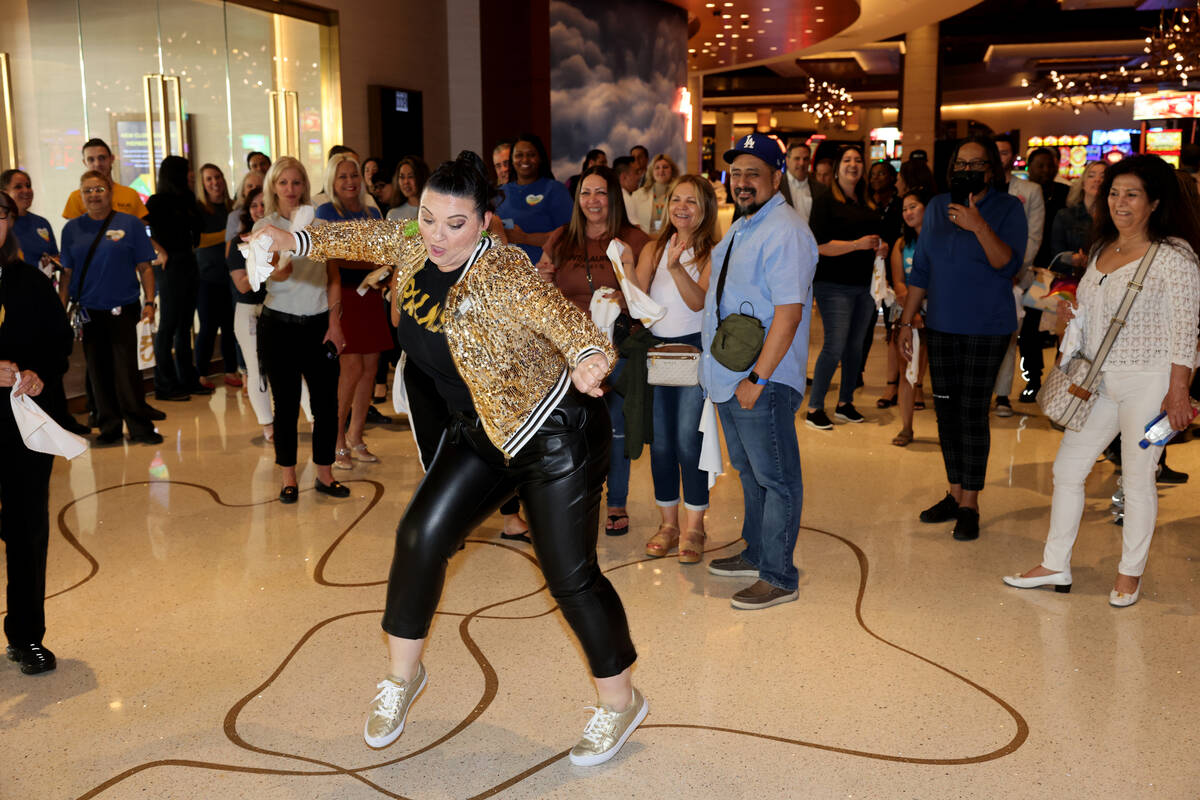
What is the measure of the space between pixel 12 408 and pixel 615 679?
191 centimetres

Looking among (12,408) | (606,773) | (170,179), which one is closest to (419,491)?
(606,773)

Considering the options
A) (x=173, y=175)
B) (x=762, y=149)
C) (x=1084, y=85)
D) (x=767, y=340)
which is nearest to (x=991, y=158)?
(x=762, y=149)

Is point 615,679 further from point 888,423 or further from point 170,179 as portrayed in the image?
point 170,179

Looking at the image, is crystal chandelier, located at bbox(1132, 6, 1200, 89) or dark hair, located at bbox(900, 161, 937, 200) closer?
dark hair, located at bbox(900, 161, 937, 200)

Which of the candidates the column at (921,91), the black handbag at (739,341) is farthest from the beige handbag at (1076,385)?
the column at (921,91)

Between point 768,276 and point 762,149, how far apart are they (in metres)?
0.47

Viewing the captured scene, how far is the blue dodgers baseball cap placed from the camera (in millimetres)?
3588

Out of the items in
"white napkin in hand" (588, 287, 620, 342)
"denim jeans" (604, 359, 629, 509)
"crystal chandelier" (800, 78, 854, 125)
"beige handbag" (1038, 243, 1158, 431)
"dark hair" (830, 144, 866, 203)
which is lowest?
"denim jeans" (604, 359, 629, 509)

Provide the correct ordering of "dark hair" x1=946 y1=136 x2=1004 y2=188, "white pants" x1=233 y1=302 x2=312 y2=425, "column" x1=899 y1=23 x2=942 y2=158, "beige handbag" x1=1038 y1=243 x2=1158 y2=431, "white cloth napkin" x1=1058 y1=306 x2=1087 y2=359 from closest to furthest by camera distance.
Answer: "beige handbag" x1=1038 y1=243 x2=1158 y2=431 → "white cloth napkin" x1=1058 y1=306 x2=1087 y2=359 → "dark hair" x1=946 y1=136 x2=1004 y2=188 → "white pants" x1=233 y1=302 x2=312 y2=425 → "column" x1=899 y1=23 x2=942 y2=158

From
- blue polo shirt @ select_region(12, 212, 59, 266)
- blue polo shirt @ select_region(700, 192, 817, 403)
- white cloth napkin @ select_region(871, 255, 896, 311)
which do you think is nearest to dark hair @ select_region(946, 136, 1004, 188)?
blue polo shirt @ select_region(700, 192, 817, 403)

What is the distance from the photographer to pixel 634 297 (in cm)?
396

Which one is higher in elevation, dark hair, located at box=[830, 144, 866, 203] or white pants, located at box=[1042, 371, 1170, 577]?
dark hair, located at box=[830, 144, 866, 203]

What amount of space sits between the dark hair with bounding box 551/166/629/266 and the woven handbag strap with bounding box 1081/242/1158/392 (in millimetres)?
1842

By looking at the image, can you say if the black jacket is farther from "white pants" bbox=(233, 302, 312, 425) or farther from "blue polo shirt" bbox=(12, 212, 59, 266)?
"blue polo shirt" bbox=(12, 212, 59, 266)
